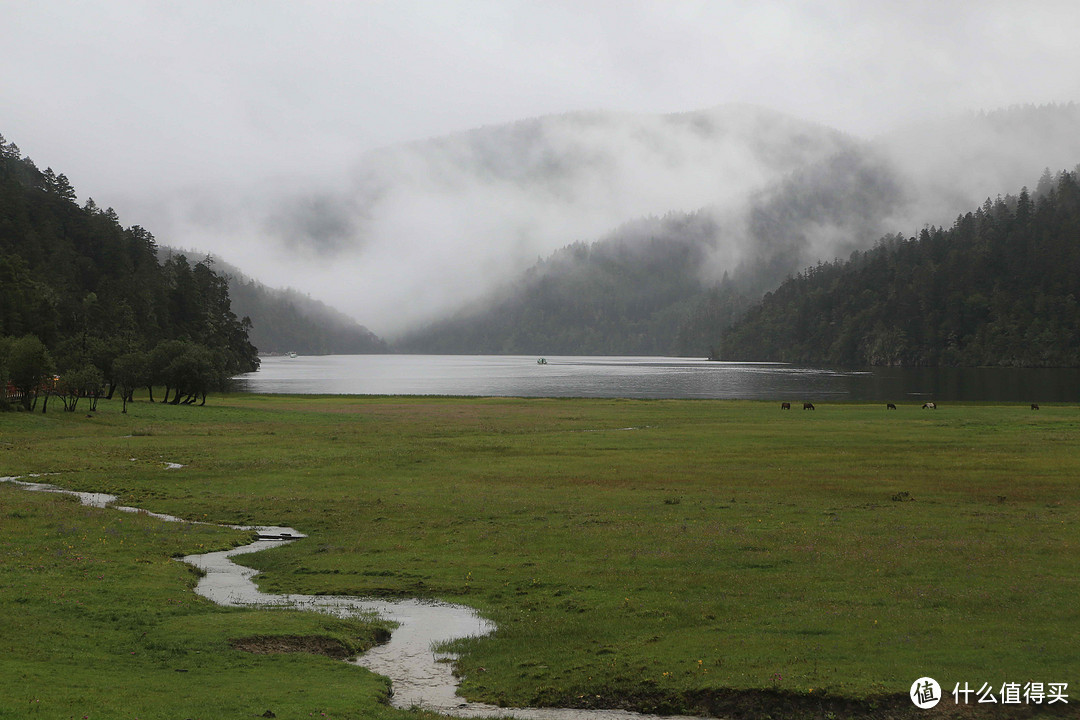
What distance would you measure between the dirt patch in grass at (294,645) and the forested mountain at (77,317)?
75.6 metres

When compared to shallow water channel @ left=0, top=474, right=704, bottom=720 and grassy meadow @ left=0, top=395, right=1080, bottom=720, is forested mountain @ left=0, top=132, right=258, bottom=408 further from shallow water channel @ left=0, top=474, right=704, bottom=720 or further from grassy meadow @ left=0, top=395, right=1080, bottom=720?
shallow water channel @ left=0, top=474, right=704, bottom=720

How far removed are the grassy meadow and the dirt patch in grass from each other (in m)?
0.22

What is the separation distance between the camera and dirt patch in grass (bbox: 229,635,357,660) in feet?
64.0

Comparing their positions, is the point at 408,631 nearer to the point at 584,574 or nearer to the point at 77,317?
the point at 584,574

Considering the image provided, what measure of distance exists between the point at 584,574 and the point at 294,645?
978 centimetres

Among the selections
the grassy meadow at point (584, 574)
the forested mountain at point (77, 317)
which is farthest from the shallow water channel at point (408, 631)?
the forested mountain at point (77, 317)

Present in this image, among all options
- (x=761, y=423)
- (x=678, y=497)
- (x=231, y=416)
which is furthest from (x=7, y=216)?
(x=678, y=497)

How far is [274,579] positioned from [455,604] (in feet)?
23.5

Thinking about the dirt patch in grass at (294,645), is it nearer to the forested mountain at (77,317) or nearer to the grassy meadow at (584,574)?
the grassy meadow at (584,574)

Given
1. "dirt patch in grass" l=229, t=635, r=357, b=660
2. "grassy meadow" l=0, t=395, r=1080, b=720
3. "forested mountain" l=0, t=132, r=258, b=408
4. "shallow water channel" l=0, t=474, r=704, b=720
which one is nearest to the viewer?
"grassy meadow" l=0, t=395, r=1080, b=720

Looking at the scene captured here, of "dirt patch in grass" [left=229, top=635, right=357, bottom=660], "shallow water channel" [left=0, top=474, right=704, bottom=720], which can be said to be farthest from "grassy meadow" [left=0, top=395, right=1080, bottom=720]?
"shallow water channel" [left=0, top=474, right=704, bottom=720]

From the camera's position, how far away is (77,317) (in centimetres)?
15975

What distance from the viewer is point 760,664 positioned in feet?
57.9

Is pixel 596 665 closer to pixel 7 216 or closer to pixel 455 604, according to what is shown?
pixel 455 604
